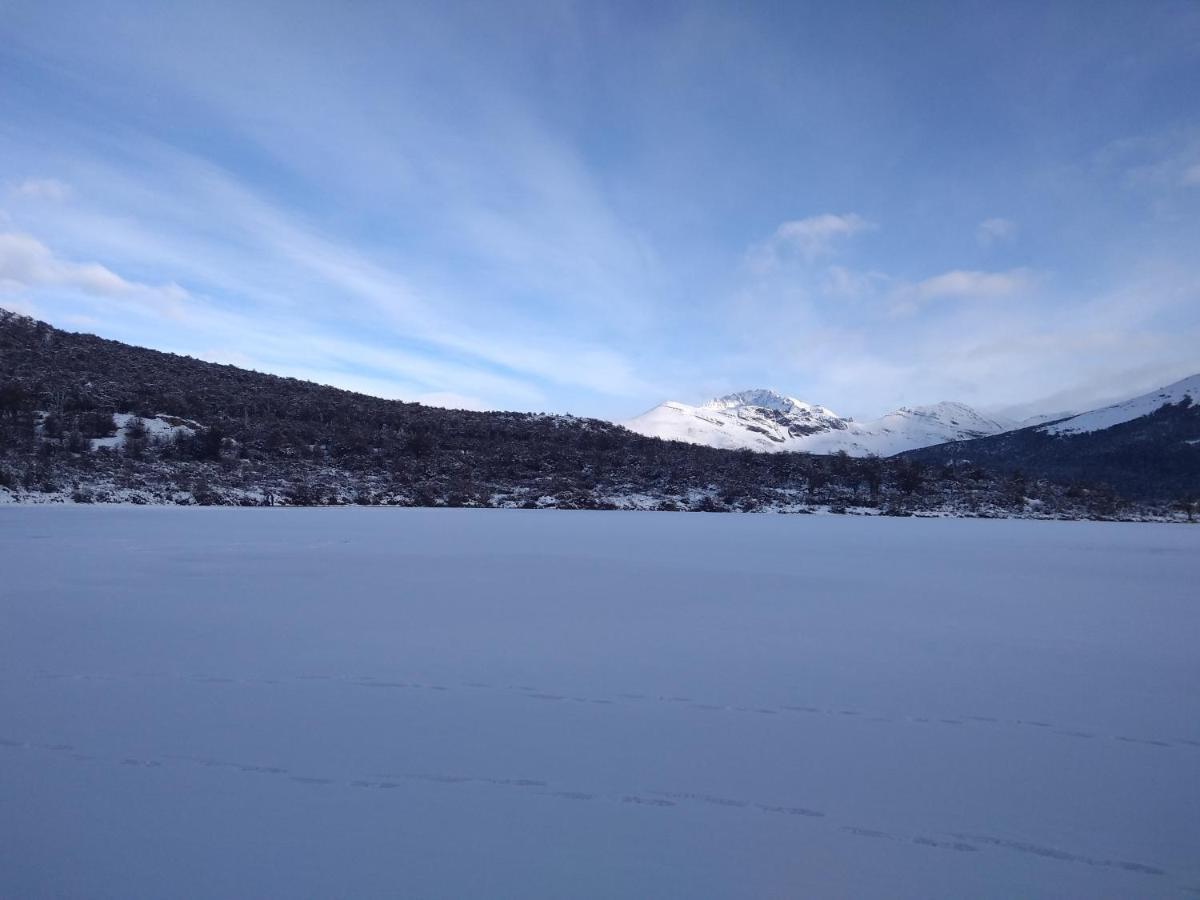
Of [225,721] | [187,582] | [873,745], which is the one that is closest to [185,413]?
[187,582]

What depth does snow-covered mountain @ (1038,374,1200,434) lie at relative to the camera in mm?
100688

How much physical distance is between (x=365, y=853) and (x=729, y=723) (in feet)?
6.12

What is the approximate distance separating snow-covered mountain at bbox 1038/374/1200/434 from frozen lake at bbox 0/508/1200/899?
121860 mm

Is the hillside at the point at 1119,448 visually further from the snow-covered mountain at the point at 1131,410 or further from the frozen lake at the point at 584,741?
the frozen lake at the point at 584,741

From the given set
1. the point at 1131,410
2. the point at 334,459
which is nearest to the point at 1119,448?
the point at 1131,410

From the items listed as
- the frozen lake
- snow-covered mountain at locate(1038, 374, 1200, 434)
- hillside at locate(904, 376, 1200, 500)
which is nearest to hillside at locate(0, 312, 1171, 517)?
the frozen lake

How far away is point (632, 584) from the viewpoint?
7555 millimetres

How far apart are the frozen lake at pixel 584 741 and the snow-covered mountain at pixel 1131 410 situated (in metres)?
122

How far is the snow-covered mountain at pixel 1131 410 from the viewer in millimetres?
100688

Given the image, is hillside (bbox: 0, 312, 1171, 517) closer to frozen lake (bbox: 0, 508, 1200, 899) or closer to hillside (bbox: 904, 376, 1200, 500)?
frozen lake (bbox: 0, 508, 1200, 899)

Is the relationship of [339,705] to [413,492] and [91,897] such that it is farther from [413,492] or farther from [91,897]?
[413,492]

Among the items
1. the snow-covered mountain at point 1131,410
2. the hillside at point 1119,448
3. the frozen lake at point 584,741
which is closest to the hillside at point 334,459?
the frozen lake at point 584,741

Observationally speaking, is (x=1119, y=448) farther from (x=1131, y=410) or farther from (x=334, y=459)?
(x=334, y=459)

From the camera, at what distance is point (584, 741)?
10.4ft
